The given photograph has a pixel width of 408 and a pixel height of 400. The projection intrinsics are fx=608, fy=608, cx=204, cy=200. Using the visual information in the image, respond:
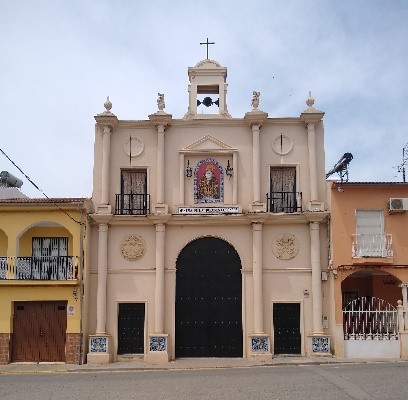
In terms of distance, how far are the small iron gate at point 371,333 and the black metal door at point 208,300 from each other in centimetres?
432

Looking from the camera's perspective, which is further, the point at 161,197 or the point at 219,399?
the point at 161,197

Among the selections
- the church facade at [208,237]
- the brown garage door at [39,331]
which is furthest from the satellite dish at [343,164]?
the brown garage door at [39,331]

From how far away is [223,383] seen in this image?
17.5 m

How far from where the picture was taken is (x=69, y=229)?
24391mm

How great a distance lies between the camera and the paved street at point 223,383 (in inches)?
609

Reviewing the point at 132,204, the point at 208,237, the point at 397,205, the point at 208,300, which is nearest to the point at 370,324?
the point at 397,205

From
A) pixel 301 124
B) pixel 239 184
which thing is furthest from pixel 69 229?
pixel 301 124

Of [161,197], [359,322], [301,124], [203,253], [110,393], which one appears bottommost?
[110,393]

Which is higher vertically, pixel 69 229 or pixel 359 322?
pixel 69 229

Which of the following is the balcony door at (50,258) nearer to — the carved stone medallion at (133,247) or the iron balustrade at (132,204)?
the carved stone medallion at (133,247)

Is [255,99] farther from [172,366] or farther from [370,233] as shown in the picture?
[172,366]

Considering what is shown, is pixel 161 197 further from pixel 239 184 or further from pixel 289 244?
pixel 289 244

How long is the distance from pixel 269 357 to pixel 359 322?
393 cm

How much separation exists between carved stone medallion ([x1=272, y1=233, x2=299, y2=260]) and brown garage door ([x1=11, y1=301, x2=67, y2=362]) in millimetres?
8825
